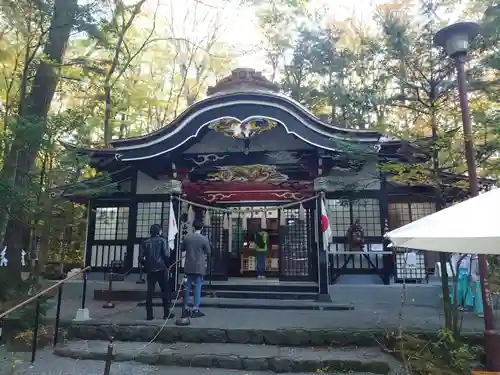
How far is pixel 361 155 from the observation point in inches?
285

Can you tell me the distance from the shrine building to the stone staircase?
8.66 ft

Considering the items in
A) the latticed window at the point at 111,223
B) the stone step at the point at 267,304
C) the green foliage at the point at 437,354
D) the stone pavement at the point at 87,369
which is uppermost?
the latticed window at the point at 111,223

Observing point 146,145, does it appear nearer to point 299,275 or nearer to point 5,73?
point 5,73

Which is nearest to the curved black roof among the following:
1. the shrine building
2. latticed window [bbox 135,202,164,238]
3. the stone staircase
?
the shrine building

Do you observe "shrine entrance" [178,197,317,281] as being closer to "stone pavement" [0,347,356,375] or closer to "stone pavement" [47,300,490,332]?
"stone pavement" [47,300,490,332]

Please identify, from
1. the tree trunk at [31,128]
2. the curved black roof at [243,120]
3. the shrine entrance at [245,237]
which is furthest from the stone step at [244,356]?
the curved black roof at [243,120]

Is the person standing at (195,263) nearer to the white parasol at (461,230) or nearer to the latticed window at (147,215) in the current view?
the latticed window at (147,215)

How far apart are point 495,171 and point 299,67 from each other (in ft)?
40.8

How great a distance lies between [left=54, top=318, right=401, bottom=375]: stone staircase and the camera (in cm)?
525

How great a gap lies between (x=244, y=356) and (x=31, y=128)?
530 cm

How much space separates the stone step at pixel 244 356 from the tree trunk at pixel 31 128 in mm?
2602

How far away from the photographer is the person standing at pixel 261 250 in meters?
11.6

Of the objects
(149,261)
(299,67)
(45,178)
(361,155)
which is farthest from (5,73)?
(299,67)

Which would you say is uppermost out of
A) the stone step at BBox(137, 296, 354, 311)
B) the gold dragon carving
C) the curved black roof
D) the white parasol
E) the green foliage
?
the curved black roof
